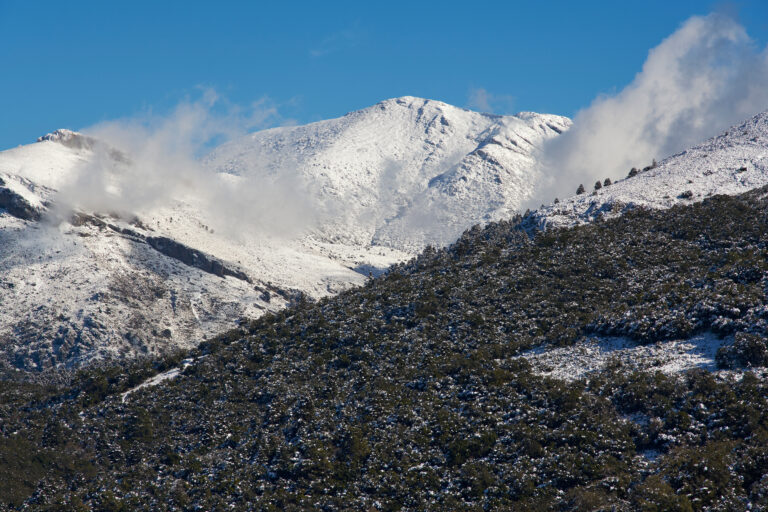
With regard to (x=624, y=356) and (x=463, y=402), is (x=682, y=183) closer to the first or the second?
(x=624, y=356)

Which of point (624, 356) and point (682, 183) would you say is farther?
point (682, 183)

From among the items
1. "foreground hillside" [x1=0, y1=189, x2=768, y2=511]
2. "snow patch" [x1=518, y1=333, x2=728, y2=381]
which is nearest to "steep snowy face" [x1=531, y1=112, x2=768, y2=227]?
"foreground hillside" [x1=0, y1=189, x2=768, y2=511]

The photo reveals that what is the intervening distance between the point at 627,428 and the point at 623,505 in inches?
462

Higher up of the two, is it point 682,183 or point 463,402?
point 682,183

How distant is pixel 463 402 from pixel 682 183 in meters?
67.0

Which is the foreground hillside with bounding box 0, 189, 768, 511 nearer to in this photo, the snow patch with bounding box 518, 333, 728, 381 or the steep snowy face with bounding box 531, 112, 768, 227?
the snow patch with bounding box 518, 333, 728, 381

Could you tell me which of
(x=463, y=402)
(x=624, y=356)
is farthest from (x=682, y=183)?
(x=463, y=402)

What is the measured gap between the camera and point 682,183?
127 meters

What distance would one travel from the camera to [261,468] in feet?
250

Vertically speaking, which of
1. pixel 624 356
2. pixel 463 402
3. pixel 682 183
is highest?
pixel 682 183

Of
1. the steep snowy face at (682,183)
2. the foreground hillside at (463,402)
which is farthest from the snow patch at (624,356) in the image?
the steep snowy face at (682,183)

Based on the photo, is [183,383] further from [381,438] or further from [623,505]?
[623,505]

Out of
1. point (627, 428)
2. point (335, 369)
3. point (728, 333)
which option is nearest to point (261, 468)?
point (335, 369)

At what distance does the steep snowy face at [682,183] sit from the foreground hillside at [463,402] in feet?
22.5
